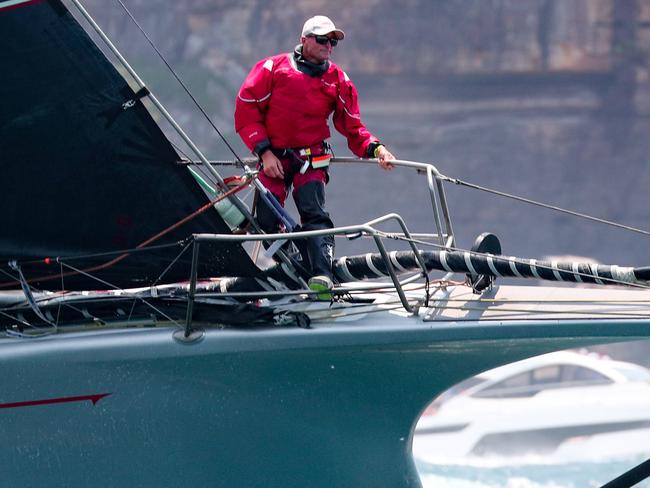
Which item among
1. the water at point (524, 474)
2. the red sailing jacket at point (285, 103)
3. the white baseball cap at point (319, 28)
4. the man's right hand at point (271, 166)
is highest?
the white baseball cap at point (319, 28)

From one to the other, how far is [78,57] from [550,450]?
789 centimetres

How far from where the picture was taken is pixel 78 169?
435 centimetres

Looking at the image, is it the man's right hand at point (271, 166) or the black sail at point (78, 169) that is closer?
the black sail at point (78, 169)

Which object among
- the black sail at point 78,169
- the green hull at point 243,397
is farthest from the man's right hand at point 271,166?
the green hull at point 243,397

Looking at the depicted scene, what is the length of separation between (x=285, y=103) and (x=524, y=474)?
240 inches

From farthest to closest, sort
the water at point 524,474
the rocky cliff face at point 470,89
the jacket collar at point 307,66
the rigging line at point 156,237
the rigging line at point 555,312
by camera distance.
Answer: the rocky cliff face at point 470,89 → the water at point 524,474 → the jacket collar at point 307,66 → the rigging line at point 156,237 → the rigging line at point 555,312

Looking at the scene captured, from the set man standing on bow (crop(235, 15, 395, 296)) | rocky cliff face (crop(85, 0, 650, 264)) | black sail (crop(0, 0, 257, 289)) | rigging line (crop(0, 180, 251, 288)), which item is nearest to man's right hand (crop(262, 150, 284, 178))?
man standing on bow (crop(235, 15, 395, 296))

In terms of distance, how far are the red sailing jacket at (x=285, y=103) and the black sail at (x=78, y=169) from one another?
573mm

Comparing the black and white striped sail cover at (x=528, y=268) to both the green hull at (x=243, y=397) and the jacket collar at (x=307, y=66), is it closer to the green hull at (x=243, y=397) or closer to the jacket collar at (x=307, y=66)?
the green hull at (x=243, y=397)

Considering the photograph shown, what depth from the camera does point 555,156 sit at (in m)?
26.7

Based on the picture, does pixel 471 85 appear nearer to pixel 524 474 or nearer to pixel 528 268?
pixel 524 474

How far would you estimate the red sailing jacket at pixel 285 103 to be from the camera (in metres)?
4.71

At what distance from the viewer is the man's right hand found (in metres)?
4.67

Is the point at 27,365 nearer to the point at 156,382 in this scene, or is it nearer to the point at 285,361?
the point at 156,382
